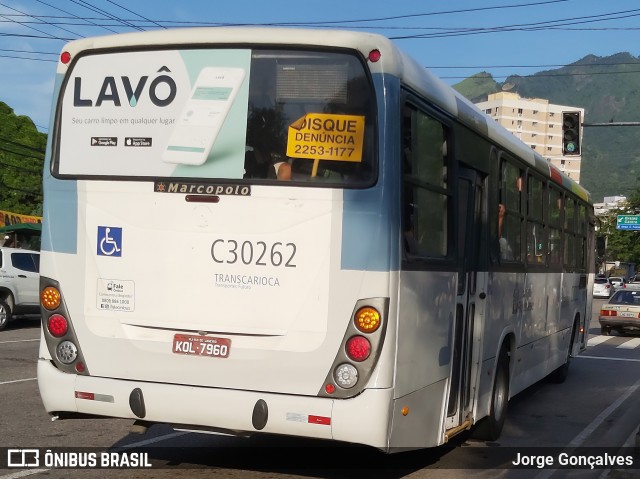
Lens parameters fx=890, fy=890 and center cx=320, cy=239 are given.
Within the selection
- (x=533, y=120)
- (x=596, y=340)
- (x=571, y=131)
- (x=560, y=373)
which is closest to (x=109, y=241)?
(x=560, y=373)

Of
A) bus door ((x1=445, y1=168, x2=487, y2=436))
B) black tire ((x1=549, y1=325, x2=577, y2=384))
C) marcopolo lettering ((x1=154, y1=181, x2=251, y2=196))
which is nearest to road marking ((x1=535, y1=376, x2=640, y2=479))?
bus door ((x1=445, y1=168, x2=487, y2=436))

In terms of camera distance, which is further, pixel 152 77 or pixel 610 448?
pixel 610 448

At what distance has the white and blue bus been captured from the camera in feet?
19.2

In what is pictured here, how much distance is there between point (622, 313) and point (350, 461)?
2177cm

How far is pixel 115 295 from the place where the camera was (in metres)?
6.32

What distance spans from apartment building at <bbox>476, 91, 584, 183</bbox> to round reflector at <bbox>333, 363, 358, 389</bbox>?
171302mm

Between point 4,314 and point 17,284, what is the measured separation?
2.68 feet

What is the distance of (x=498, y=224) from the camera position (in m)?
8.98

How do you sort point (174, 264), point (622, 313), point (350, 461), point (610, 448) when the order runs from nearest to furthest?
point (174, 264), point (350, 461), point (610, 448), point (622, 313)

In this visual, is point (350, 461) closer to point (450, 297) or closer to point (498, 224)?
point (450, 297)

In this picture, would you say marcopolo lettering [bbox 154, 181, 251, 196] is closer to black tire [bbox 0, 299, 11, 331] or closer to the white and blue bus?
the white and blue bus

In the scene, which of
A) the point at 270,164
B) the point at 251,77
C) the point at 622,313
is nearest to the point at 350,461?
the point at 270,164

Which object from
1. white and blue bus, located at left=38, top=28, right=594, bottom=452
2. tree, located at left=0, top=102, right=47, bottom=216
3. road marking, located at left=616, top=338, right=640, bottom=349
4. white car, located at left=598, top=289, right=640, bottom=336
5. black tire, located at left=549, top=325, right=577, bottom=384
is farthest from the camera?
tree, located at left=0, top=102, right=47, bottom=216

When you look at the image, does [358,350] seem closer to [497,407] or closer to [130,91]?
[130,91]
